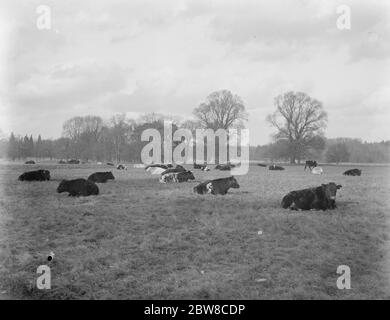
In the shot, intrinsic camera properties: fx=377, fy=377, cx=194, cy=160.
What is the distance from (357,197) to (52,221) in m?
10.5

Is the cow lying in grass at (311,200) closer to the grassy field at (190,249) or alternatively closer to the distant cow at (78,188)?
the grassy field at (190,249)

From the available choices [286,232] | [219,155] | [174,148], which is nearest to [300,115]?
[219,155]

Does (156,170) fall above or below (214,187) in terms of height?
above

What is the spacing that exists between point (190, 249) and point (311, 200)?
526cm

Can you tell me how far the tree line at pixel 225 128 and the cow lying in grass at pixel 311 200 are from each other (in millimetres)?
19424

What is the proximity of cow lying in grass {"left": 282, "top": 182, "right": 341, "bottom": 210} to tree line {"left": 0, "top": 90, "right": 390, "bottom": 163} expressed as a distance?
1942cm

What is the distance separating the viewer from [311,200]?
11.7m

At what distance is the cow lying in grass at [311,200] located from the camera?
1156 cm

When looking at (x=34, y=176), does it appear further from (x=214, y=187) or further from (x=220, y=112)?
(x=220, y=112)

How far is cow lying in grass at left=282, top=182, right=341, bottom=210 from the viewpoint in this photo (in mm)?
11562

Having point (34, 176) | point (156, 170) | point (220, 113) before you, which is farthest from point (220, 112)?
point (34, 176)

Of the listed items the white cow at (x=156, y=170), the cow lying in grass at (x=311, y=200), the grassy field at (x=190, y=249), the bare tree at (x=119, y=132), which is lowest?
the grassy field at (x=190, y=249)

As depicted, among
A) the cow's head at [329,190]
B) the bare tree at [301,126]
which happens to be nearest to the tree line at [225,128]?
the bare tree at [301,126]

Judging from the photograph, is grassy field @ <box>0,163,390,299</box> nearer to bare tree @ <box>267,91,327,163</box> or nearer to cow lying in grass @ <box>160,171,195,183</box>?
cow lying in grass @ <box>160,171,195,183</box>
